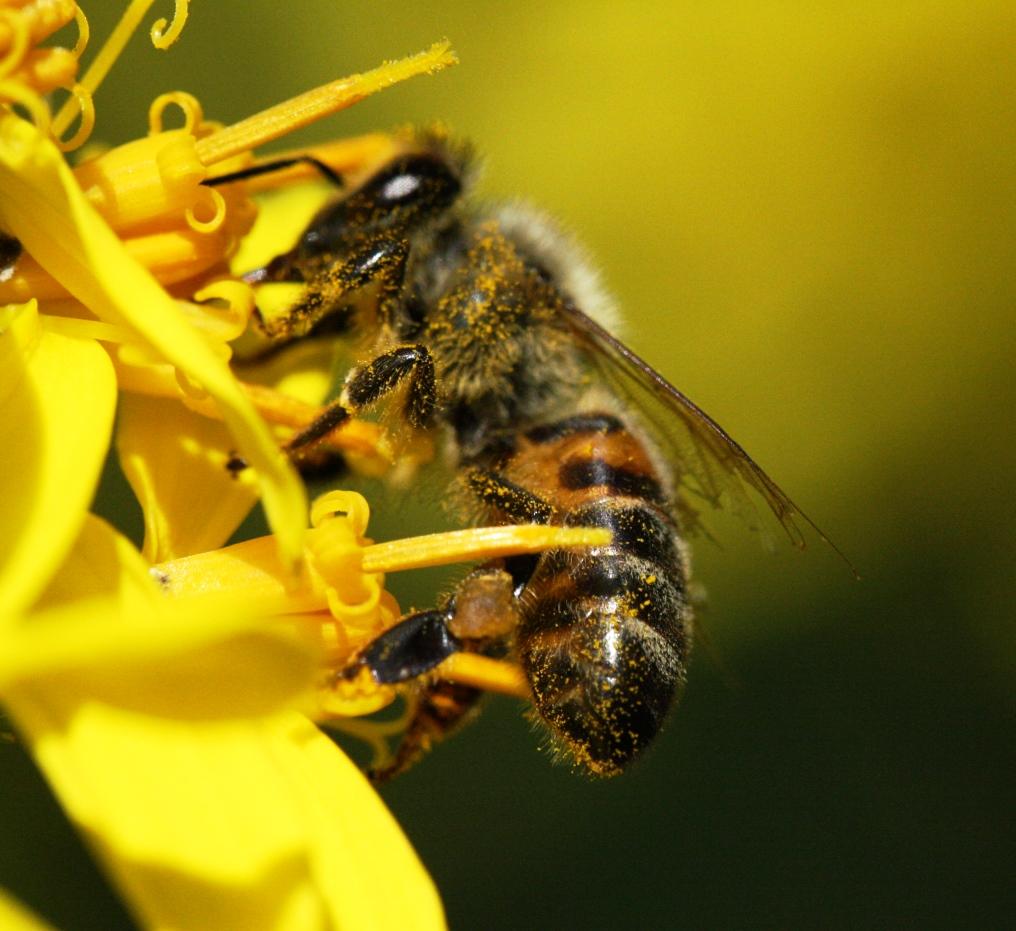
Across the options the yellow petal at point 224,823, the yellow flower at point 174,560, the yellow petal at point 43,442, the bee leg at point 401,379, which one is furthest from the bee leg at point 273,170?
the yellow petal at point 224,823

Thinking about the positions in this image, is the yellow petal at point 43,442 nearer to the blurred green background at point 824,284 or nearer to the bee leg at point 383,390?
the bee leg at point 383,390

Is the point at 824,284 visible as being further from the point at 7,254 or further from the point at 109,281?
the point at 109,281

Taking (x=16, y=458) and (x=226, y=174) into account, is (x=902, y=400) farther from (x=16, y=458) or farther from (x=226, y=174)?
(x=16, y=458)

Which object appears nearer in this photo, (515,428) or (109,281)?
(109,281)

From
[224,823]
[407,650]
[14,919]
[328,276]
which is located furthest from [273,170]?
[14,919]

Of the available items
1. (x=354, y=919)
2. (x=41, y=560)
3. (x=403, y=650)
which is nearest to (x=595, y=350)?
(x=403, y=650)

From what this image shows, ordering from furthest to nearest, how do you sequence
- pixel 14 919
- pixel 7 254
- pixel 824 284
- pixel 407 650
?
pixel 824 284 < pixel 407 650 < pixel 7 254 < pixel 14 919
